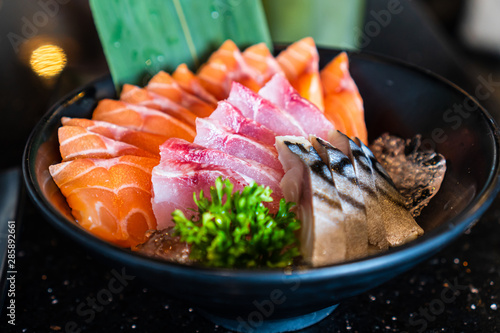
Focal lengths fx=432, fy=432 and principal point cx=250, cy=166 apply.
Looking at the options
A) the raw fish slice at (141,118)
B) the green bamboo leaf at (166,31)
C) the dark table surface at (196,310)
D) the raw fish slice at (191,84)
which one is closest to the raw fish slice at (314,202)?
the dark table surface at (196,310)

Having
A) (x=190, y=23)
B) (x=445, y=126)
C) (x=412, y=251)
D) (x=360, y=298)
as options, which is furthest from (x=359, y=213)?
(x=190, y=23)

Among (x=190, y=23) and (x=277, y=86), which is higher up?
(x=190, y=23)

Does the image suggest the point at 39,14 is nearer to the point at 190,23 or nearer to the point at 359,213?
the point at 190,23

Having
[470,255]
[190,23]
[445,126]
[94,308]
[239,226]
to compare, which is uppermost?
[190,23]

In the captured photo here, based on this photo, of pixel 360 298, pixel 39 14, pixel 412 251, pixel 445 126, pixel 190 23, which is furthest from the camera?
pixel 39 14

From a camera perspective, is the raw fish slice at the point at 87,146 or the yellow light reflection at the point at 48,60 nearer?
the raw fish slice at the point at 87,146

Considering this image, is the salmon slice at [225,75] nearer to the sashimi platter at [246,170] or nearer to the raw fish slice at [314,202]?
the sashimi platter at [246,170]

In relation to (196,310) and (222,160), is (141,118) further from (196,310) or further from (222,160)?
(196,310)
